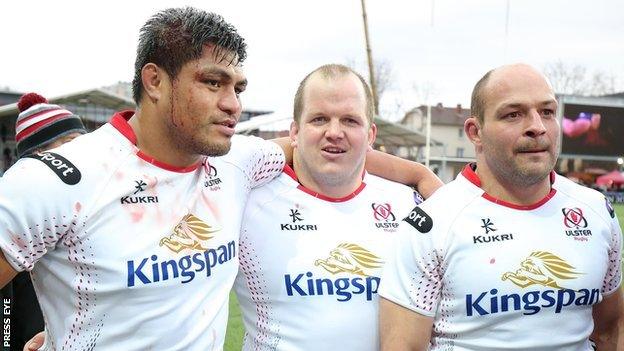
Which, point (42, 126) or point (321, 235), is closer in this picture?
point (321, 235)

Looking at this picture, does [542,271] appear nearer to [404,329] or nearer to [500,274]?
[500,274]

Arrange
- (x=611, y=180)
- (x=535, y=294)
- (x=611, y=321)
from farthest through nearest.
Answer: (x=611, y=180) → (x=611, y=321) → (x=535, y=294)

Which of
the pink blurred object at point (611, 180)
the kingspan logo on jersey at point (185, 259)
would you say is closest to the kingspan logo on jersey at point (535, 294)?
the kingspan logo on jersey at point (185, 259)

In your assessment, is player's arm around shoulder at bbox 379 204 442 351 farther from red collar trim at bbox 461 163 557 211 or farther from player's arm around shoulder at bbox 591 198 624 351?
player's arm around shoulder at bbox 591 198 624 351

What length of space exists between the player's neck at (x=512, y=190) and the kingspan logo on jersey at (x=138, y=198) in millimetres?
1429

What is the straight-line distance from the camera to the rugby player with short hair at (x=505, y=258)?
244cm

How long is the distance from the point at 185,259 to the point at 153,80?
0.72 m

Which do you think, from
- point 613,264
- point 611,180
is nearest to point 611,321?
point 613,264

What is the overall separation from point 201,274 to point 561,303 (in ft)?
4.85

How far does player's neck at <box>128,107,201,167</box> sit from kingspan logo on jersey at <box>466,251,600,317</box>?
4.41 feet

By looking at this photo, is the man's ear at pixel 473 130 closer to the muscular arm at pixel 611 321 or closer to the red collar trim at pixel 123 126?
the muscular arm at pixel 611 321

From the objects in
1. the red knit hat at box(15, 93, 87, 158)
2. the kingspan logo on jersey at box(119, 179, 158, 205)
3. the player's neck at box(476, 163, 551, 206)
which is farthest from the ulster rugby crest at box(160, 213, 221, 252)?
the red knit hat at box(15, 93, 87, 158)

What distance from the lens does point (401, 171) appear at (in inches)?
131

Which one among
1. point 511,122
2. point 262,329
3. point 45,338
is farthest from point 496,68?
point 45,338
